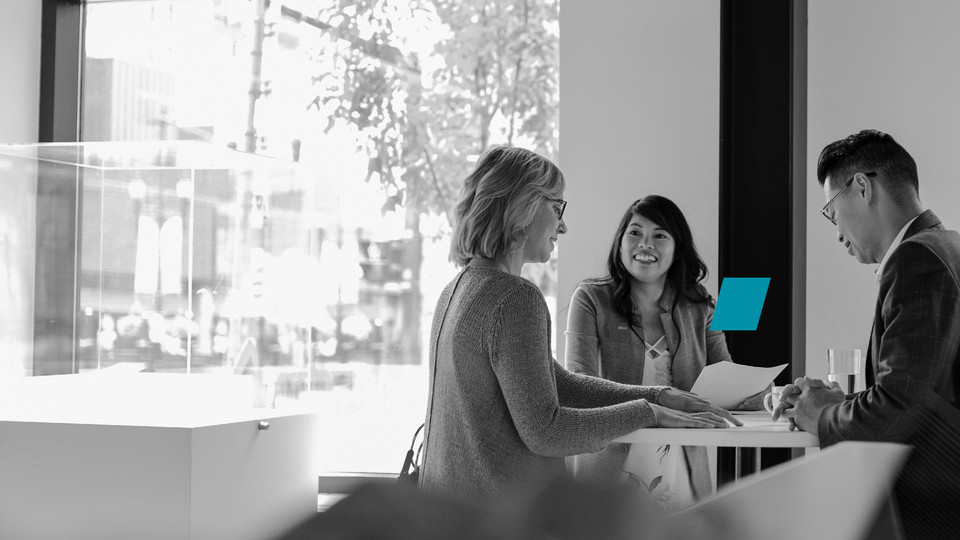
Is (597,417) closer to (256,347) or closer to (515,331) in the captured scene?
(515,331)

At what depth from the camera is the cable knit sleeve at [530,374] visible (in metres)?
1.83

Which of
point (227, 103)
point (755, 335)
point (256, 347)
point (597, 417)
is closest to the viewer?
point (597, 417)

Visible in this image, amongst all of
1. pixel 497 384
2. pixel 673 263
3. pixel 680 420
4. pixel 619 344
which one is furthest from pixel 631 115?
pixel 497 384

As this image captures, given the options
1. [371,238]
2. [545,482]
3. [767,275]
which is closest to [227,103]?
[371,238]

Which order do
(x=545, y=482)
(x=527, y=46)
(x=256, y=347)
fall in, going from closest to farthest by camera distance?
1. (x=545, y=482)
2. (x=256, y=347)
3. (x=527, y=46)

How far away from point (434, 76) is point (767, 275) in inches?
77.6

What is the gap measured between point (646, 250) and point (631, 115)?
1206mm

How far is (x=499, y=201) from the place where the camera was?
6.94 feet

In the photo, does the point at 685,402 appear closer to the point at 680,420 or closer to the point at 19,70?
the point at 680,420

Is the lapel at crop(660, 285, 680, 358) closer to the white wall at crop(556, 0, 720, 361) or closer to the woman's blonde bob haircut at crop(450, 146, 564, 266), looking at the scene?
the white wall at crop(556, 0, 720, 361)

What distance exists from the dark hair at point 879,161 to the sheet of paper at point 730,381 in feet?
1.67

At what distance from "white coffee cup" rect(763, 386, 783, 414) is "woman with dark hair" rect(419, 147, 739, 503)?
0.41m

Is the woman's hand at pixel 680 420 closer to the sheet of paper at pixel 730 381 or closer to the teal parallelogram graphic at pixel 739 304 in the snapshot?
the sheet of paper at pixel 730 381

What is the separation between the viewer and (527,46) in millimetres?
4871
